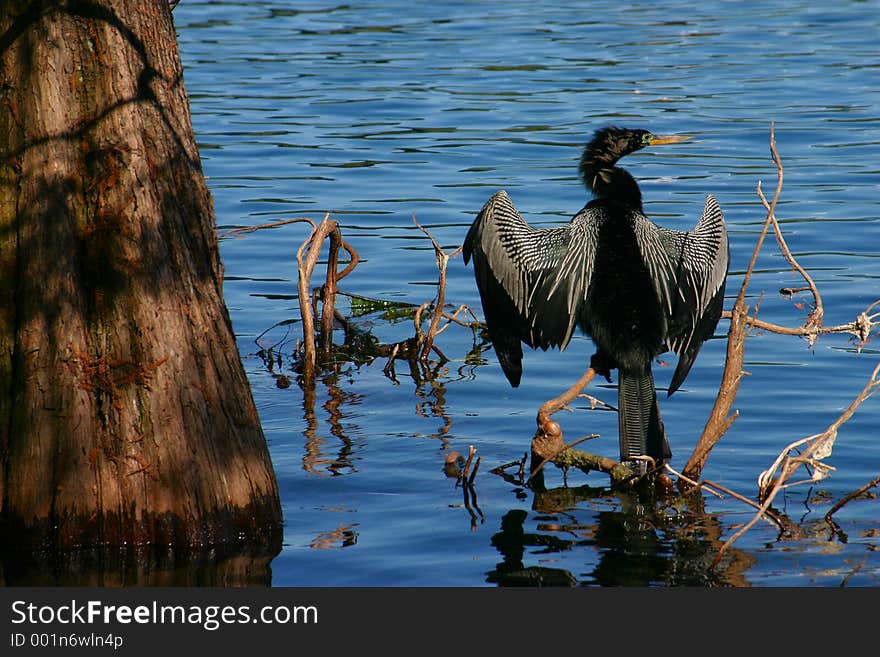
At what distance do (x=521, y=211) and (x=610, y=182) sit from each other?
493 cm

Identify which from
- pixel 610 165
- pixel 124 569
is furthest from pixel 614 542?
pixel 610 165

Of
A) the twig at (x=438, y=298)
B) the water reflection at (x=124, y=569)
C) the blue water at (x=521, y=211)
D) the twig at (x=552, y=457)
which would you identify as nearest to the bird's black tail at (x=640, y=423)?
the twig at (x=552, y=457)

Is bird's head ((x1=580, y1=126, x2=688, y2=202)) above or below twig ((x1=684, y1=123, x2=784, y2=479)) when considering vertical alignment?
above

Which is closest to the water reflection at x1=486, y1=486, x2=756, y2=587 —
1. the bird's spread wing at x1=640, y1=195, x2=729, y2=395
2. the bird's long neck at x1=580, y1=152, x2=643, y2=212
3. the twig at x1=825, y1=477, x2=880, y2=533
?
the twig at x1=825, y1=477, x2=880, y2=533

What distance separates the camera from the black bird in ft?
20.0

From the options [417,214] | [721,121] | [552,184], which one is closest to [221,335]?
[417,214]

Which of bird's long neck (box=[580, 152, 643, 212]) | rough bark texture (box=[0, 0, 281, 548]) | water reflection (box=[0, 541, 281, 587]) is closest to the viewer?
rough bark texture (box=[0, 0, 281, 548])

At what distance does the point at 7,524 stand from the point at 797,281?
6116 mm

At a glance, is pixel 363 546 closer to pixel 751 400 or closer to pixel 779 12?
pixel 751 400

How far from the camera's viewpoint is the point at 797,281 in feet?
31.0

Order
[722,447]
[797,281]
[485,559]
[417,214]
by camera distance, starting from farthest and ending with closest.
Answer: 1. [417,214]
2. [797,281]
3. [722,447]
4. [485,559]

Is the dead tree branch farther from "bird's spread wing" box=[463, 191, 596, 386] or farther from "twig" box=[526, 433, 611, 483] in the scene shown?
"twig" box=[526, 433, 611, 483]

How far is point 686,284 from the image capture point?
248 inches

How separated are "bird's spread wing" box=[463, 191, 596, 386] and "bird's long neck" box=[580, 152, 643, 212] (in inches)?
9.2
